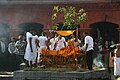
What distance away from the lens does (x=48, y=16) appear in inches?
1201

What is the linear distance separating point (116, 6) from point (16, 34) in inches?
291

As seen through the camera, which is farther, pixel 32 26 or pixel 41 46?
pixel 32 26

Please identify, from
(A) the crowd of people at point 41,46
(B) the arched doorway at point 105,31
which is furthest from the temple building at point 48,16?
(A) the crowd of people at point 41,46

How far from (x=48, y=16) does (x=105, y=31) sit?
429 cm

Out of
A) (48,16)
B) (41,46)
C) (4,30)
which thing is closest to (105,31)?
(48,16)

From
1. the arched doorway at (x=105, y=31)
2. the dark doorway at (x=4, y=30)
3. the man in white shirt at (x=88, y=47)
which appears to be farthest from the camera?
the arched doorway at (x=105, y=31)

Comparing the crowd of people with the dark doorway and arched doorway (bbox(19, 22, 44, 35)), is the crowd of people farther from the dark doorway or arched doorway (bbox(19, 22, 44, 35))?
arched doorway (bbox(19, 22, 44, 35))

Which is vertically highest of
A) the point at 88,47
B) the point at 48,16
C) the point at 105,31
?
the point at 48,16

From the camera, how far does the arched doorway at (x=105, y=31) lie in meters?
30.0

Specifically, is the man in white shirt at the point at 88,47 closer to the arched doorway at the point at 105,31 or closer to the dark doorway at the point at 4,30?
the arched doorway at the point at 105,31

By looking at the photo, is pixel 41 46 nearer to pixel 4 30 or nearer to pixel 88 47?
pixel 88 47

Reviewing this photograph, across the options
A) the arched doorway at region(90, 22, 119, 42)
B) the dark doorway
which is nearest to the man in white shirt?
the arched doorway at region(90, 22, 119, 42)

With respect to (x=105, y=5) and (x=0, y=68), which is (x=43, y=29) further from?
(x=0, y=68)

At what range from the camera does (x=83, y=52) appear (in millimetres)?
18688
